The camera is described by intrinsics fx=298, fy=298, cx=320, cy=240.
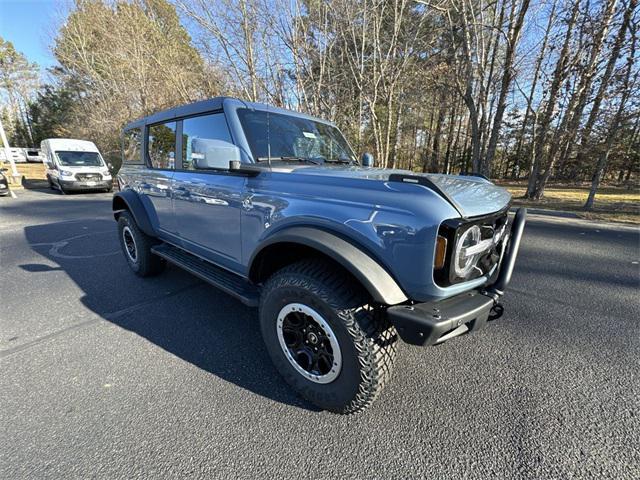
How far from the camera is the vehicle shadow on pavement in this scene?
7.57ft

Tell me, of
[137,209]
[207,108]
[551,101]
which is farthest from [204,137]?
[551,101]

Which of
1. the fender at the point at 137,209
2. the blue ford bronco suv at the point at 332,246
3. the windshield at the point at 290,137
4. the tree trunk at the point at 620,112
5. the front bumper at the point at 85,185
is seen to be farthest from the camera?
the front bumper at the point at 85,185

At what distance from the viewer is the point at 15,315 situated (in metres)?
3.14

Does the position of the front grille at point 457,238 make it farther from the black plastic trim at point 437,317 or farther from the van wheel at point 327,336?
the van wheel at point 327,336

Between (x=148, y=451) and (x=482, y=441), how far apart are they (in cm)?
189

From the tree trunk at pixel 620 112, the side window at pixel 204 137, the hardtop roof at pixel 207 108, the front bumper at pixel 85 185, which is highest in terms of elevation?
the tree trunk at pixel 620 112

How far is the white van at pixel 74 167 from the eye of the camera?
→ 12469 millimetres

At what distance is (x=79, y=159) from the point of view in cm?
1305

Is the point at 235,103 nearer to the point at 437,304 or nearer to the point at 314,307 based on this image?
the point at 314,307

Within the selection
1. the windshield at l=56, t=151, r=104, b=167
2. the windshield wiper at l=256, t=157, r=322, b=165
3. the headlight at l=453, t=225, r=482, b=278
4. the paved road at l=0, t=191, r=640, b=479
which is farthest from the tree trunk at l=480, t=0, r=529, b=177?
the windshield at l=56, t=151, r=104, b=167

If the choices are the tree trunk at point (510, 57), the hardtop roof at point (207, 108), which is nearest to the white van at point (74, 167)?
the hardtop roof at point (207, 108)

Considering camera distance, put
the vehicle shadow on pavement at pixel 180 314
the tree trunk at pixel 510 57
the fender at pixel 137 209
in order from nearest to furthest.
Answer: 1. the vehicle shadow on pavement at pixel 180 314
2. the fender at pixel 137 209
3. the tree trunk at pixel 510 57

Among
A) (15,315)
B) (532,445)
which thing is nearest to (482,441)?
(532,445)

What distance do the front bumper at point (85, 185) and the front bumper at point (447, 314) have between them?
1552 centimetres
